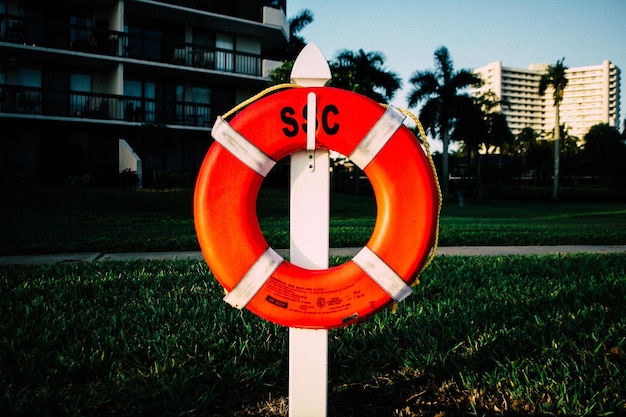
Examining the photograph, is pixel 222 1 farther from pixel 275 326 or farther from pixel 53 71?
pixel 275 326

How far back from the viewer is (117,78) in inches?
883

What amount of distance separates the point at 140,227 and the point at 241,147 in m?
8.37

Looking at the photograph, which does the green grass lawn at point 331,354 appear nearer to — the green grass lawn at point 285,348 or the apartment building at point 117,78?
the green grass lawn at point 285,348

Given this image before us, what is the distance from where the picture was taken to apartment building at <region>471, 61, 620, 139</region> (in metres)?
184

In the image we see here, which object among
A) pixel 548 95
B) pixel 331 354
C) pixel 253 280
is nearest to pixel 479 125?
pixel 331 354

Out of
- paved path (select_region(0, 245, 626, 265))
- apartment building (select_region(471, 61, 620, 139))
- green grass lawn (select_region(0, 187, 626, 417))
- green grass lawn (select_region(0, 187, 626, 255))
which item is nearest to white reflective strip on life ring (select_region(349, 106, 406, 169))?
green grass lawn (select_region(0, 187, 626, 417))

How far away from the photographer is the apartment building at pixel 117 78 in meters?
20.9

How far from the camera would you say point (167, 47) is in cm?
2423

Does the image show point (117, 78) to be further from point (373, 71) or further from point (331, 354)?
point (331, 354)

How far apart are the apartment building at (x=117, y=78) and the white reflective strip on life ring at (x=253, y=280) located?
61.0ft

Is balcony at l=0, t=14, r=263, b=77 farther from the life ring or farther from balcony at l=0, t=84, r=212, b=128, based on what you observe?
the life ring

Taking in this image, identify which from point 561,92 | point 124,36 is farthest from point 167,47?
point 561,92

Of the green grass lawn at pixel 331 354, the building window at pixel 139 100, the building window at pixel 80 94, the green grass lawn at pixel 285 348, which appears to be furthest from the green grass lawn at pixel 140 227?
the building window at pixel 139 100

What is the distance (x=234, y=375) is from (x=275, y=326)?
31.4 inches
